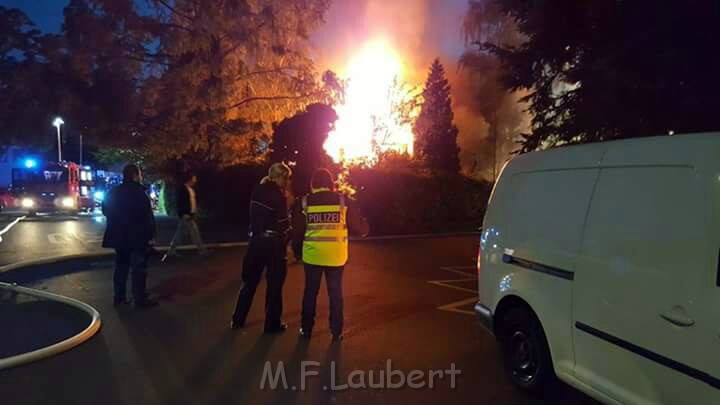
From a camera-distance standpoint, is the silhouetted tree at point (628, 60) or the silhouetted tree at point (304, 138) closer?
the silhouetted tree at point (628, 60)

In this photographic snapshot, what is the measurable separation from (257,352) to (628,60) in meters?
7.82

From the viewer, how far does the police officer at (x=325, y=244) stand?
554 centimetres

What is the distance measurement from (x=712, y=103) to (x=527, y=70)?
3574mm

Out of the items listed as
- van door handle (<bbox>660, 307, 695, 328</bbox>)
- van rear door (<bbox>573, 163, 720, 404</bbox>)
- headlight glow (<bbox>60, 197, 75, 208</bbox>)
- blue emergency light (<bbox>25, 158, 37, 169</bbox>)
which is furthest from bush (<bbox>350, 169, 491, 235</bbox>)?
blue emergency light (<bbox>25, 158, 37, 169</bbox>)

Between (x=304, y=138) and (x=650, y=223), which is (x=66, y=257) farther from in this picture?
(x=304, y=138)

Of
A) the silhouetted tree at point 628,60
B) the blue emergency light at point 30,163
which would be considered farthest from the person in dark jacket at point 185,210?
the blue emergency light at point 30,163

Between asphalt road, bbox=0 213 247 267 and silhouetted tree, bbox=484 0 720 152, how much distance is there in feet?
29.6

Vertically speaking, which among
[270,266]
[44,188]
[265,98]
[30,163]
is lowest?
[270,266]

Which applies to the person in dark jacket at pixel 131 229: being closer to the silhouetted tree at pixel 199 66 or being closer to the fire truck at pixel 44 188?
the silhouetted tree at pixel 199 66

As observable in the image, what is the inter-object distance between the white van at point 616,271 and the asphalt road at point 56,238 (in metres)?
10.3

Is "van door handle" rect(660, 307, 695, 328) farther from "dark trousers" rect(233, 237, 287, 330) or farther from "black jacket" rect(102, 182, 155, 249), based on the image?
"black jacket" rect(102, 182, 155, 249)

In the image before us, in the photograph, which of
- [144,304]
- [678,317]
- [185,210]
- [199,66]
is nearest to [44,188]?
[199,66]

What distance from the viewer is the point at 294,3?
16578 millimetres

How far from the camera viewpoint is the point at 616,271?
3369mm
